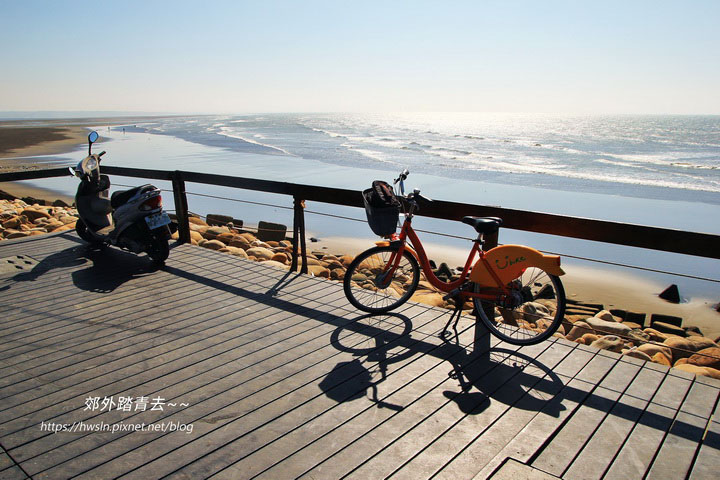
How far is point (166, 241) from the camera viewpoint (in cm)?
564

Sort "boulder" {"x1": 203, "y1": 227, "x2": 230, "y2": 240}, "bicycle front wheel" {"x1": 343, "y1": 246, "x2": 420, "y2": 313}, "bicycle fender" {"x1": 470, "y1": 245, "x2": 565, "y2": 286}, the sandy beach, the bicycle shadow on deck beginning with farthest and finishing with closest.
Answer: "boulder" {"x1": 203, "y1": 227, "x2": 230, "y2": 240}, the sandy beach, "bicycle front wheel" {"x1": 343, "y1": 246, "x2": 420, "y2": 313}, "bicycle fender" {"x1": 470, "y1": 245, "x2": 565, "y2": 286}, the bicycle shadow on deck

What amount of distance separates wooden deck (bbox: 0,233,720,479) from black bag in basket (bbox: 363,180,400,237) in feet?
2.69

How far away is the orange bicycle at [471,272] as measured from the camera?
11.9 ft

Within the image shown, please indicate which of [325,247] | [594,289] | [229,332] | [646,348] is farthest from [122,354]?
[594,289]

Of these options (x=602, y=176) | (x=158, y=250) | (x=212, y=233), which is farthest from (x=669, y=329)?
(x=602, y=176)

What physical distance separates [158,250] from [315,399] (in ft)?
11.2

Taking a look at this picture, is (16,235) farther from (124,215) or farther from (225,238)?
(124,215)

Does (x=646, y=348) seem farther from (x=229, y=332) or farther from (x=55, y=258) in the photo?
(x=55, y=258)

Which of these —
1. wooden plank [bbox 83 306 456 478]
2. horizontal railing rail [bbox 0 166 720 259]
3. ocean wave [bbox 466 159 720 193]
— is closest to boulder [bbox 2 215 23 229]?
horizontal railing rail [bbox 0 166 720 259]

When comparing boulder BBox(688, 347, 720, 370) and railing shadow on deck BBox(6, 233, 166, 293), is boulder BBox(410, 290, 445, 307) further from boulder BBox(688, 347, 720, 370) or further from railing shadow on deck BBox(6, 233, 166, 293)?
railing shadow on deck BBox(6, 233, 166, 293)

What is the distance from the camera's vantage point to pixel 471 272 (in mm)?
3889

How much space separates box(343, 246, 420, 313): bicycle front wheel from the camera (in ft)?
13.8

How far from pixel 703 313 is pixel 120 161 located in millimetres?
22563

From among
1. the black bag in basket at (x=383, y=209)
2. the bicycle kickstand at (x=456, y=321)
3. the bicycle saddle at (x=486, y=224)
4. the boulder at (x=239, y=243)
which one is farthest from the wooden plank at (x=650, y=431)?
the boulder at (x=239, y=243)
